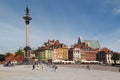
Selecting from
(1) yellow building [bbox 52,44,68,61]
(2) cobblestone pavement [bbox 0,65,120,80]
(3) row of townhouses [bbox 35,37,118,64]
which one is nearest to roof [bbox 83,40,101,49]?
(3) row of townhouses [bbox 35,37,118,64]

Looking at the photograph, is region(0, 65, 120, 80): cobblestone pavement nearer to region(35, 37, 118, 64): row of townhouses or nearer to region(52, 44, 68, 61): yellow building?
region(35, 37, 118, 64): row of townhouses

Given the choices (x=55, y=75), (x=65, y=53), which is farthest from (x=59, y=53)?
(x=55, y=75)

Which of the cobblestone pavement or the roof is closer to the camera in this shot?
the cobblestone pavement

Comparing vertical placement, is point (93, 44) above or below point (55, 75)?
above

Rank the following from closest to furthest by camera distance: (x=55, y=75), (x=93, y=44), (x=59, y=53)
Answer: (x=55, y=75)
(x=59, y=53)
(x=93, y=44)

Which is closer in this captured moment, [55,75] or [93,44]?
[55,75]

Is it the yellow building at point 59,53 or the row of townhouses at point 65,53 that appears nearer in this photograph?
the row of townhouses at point 65,53

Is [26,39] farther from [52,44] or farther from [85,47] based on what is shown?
[85,47]

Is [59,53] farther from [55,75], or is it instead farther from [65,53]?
[55,75]

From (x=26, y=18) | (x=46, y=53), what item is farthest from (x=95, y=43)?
(x=26, y=18)

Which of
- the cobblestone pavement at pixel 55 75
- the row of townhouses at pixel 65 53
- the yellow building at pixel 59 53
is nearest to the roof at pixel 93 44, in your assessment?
the row of townhouses at pixel 65 53

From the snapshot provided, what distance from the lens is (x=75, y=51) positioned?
132 metres

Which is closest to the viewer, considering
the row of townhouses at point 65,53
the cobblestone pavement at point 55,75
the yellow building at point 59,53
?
the cobblestone pavement at point 55,75

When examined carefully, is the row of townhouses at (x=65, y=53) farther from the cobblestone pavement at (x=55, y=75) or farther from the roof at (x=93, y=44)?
the cobblestone pavement at (x=55, y=75)
